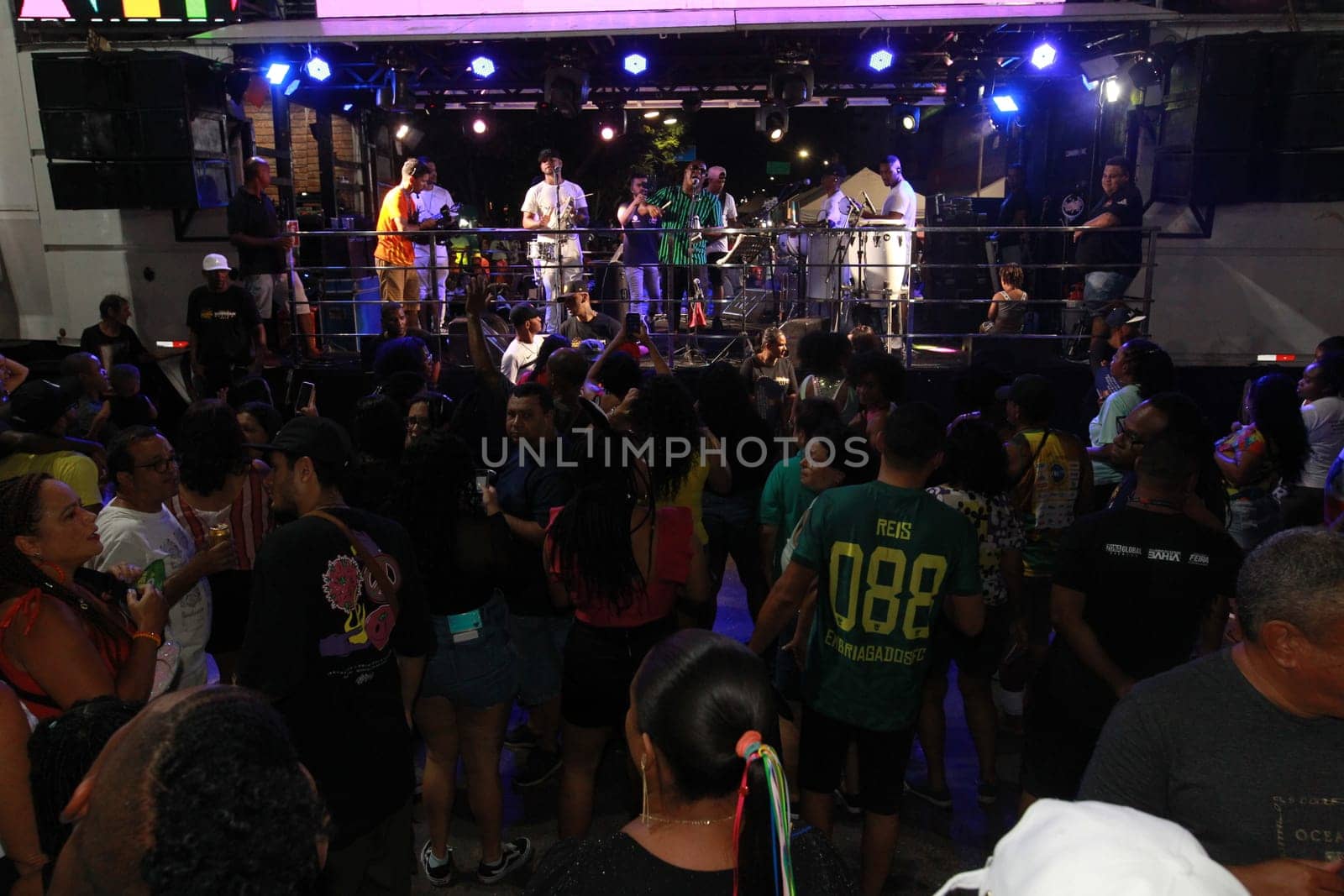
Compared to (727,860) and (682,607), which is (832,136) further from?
(727,860)

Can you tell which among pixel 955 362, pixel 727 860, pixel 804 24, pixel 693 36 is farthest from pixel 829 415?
pixel 693 36

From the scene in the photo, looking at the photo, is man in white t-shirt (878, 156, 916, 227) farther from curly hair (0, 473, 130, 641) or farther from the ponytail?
the ponytail

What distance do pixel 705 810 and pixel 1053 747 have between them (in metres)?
1.79

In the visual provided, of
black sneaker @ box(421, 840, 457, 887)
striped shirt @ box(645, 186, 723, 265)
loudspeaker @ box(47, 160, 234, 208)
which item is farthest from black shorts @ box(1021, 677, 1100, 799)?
loudspeaker @ box(47, 160, 234, 208)

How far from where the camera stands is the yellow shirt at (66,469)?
3.84 metres

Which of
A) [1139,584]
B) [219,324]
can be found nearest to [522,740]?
[1139,584]

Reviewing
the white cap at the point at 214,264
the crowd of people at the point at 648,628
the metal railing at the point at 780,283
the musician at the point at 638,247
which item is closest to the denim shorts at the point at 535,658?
the crowd of people at the point at 648,628

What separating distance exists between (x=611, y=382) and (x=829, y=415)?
1.31m

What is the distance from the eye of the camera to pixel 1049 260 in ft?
36.9

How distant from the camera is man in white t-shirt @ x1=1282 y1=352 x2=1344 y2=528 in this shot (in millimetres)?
4770

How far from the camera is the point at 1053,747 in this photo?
3.00 m

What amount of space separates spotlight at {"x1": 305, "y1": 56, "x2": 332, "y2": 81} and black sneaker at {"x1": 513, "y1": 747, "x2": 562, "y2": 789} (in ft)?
26.0

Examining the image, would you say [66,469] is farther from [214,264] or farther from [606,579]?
[214,264]

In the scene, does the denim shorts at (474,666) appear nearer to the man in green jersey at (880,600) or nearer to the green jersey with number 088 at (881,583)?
the man in green jersey at (880,600)
